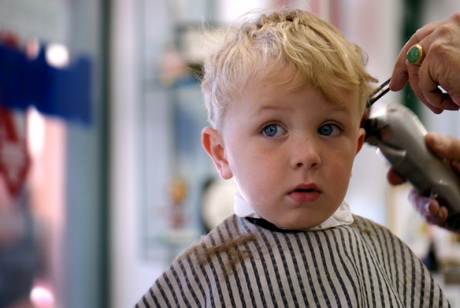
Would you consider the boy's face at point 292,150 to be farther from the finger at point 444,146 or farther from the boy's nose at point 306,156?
the finger at point 444,146

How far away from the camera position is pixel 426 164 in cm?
118

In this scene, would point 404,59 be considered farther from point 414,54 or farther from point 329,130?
point 329,130

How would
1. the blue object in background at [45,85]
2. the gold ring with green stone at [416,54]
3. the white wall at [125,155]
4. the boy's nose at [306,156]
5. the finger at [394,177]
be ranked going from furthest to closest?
the white wall at [125,155] < the blue object in background at [45,85] < the finger at [394,177] < the gold ring with green stone at [416,54] < the boy's nose at [306,156]

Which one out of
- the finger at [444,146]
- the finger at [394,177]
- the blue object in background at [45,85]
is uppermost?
the blue object in background at [45,85]

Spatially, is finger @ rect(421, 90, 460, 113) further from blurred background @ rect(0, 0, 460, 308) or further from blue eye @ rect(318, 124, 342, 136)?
blurred background @ rect(0, 0, 460, 308)

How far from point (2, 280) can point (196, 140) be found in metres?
1.22

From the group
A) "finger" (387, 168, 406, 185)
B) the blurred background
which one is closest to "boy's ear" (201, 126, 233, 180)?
"finger" (387, 168, 406, 185)

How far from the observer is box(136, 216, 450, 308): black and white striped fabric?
0.91 metres

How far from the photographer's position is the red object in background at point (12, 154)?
2.61 m

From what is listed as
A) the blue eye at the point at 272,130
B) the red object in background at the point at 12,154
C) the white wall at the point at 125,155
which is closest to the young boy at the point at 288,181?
the blue eye at the point at 272,130

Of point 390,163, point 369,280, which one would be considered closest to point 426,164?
point 390,163

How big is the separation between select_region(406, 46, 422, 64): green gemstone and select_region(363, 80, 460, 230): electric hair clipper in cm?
8

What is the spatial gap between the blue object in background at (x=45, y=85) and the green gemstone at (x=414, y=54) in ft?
6.83

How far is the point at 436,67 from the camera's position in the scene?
967 millimetres
